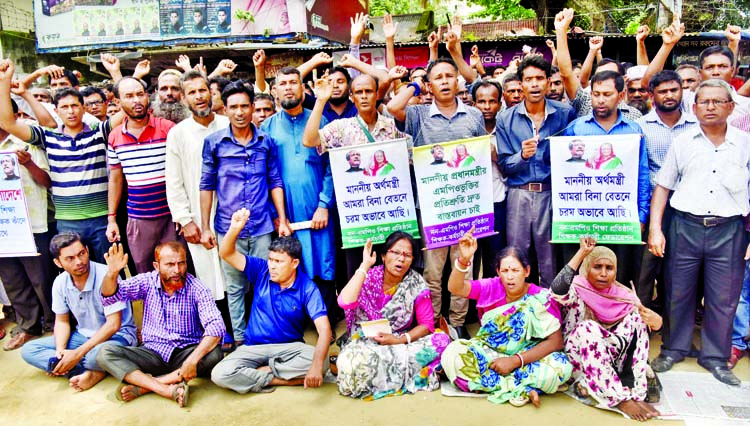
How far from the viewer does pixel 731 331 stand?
3836mm

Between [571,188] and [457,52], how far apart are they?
5.92 feet

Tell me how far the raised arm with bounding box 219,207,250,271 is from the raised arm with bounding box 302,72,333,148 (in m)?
0.82

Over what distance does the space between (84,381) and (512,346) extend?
9.89 feet

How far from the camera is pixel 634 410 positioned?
130 inches

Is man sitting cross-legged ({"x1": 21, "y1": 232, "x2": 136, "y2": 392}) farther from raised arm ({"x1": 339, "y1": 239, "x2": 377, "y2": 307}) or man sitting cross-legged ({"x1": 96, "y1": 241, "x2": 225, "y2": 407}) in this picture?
raised arm ({"x1": 339, "y1": 239, "x2": 377, "y2": 307})

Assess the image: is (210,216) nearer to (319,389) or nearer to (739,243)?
(319,389)

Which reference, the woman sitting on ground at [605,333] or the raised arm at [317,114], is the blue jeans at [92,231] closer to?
the raised arm at [317,114]

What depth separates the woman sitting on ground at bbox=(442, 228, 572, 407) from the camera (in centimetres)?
351

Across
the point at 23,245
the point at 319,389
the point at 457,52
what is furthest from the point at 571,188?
the point at 23,245

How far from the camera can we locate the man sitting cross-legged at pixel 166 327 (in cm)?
373

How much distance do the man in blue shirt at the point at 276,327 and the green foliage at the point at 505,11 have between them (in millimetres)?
17248

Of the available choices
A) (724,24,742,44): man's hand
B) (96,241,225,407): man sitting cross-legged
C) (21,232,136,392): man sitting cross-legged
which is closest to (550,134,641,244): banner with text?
(724,24,742,44): man's hand

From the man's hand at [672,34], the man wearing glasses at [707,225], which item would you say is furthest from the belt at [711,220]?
the man's hand at [672,34]

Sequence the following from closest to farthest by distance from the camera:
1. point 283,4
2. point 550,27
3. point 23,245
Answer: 1. point 23,245
2. point 283,4
3. point 550,27
